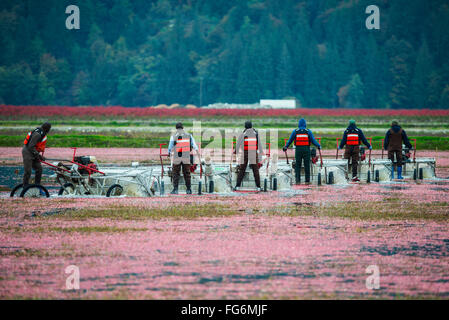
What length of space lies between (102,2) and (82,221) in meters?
145

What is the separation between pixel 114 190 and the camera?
1722cm

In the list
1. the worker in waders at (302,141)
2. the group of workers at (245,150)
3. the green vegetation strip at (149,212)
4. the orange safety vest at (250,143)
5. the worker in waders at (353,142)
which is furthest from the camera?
the worker in waders at (353,142)

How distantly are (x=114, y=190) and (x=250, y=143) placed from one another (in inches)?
149

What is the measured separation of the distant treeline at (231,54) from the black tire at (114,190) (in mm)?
98661

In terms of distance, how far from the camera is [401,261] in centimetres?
1006

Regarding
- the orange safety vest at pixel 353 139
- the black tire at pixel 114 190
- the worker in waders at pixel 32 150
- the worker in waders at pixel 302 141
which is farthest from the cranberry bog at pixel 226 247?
the orange safety vest at pixel 353 139

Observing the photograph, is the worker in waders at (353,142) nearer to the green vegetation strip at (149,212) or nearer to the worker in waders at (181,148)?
the worker in waders at (181,148)

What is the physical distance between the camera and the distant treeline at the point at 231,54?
118 m

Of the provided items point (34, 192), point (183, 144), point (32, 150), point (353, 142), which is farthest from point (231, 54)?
point (32, 150)

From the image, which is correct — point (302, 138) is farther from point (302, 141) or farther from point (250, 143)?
point (250, 143)
